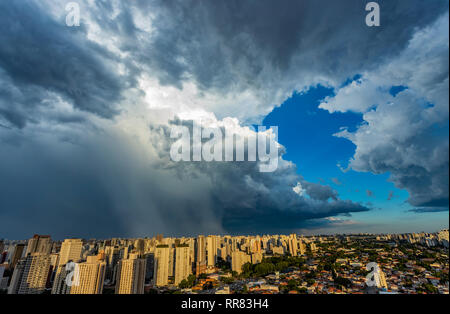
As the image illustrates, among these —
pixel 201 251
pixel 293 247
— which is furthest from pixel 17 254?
pixel 293 247

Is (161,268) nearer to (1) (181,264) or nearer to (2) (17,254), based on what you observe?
(1) (181,264)

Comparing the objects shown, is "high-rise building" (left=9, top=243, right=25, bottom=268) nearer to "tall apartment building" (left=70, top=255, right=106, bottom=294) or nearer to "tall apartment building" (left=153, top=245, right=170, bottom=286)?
"tall apartment building" (left=70, top=255, right=106, bottom=294)

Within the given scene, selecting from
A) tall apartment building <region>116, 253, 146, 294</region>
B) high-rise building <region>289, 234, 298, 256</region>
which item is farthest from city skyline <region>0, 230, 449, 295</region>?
high-rise building <region>289, 234, 298, 256</region>
